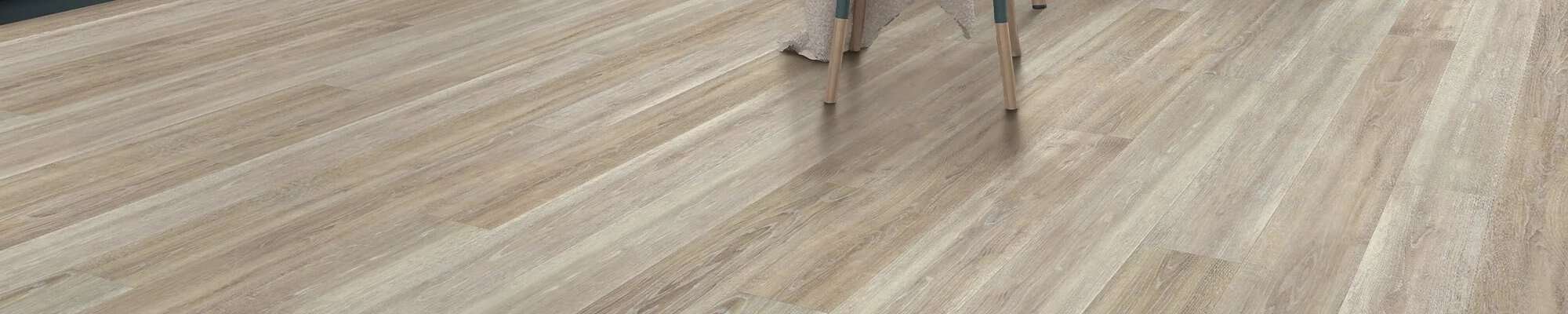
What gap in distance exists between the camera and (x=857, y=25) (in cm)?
297

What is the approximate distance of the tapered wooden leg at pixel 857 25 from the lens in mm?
2957

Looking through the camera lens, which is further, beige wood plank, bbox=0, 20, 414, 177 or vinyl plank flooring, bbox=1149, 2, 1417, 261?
beige wood plank, bbox=0, 20, 414, 177

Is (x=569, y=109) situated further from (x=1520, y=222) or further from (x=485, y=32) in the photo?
(x=1520, y=222)

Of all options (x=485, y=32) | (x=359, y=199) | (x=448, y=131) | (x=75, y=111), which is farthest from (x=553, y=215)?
(x=485, y=32)

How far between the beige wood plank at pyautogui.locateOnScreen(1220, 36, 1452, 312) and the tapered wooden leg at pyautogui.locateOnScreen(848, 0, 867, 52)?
2.92 ft

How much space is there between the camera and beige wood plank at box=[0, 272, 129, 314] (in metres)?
1.66

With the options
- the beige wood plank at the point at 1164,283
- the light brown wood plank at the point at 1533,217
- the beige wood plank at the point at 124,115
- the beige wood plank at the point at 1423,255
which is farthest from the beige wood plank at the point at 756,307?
the beige wood plank at the point at 124,115

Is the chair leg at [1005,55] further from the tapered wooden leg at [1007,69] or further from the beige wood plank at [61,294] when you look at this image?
the beige wood plank at [61,294]

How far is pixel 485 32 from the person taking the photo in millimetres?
3281

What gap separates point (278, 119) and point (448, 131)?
308 millimetres

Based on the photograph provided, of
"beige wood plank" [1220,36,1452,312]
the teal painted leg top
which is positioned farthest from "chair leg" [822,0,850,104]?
"beige wood plank" [1220,36,1452,312]

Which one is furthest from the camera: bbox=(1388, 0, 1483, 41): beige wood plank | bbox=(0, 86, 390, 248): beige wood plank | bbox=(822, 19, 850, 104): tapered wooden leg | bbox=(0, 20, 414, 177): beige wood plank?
bbox=(1388, 0, 1483, 41): beige wood plank

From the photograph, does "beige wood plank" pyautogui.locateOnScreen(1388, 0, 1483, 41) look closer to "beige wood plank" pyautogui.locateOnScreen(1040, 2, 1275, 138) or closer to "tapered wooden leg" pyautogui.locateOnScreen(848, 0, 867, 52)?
"beige wood plank" pyautogui.locateOnScreen(1040, 2, 1275, 138)

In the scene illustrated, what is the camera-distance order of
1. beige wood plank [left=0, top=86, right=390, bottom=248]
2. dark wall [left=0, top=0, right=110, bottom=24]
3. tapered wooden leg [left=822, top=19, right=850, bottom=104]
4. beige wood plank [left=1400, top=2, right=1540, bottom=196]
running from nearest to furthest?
beige wood plank [left=0, top=86, right=390, bottom=248] → beige wood plank [left=1400, top=2, right=1540, bottom=196] → tapered wooden leg [left=822, top=19, right=850, bottom=104] → dark wall [left=0, top=0, right=110, bottom=24]
